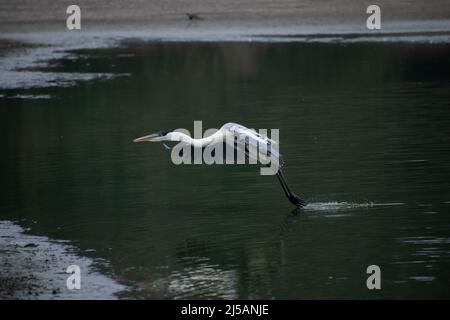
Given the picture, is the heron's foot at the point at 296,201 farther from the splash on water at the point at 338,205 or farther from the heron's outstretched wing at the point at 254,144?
the heron's outstretched wing at the point at 254,144

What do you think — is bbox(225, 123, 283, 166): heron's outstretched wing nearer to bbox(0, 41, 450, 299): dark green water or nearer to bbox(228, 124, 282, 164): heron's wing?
bbox(228, 124, 282, 164): heron's wing

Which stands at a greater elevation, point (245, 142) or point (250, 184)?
point (245, 142)

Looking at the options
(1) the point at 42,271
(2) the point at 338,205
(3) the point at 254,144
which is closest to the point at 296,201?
(2) the point at 338,205

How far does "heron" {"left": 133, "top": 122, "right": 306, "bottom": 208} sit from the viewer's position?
13352 millimetres

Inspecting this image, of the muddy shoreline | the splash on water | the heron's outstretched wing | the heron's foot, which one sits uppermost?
the heron's outstretched wing

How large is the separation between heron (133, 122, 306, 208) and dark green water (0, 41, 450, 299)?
41cm

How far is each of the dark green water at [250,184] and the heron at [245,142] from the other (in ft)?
1.35

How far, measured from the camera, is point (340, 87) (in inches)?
1011

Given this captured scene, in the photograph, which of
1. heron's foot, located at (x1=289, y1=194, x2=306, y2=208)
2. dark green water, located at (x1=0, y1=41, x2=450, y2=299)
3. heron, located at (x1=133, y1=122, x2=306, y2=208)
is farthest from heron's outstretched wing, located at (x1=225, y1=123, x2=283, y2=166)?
dark green water, located at (x1=0, y1=41, x2=450, y2=299)

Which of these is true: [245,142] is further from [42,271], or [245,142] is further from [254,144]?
[42,271]

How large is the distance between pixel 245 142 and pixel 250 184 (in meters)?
1.93

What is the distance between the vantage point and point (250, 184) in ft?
50.0

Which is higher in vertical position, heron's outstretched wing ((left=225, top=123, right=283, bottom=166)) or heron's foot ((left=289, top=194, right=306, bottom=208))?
heron's outstretched wing ((left=225, top=123, right=283, bottom=166))
